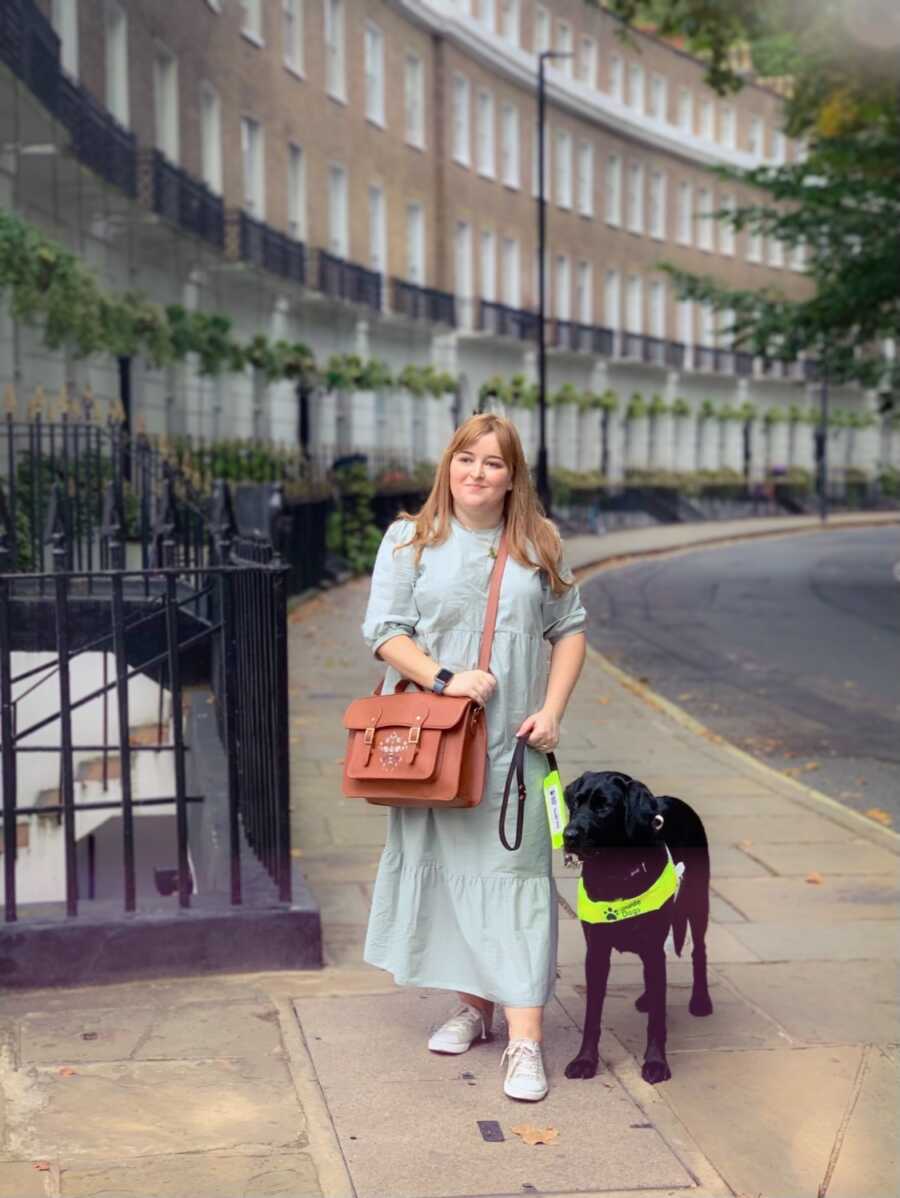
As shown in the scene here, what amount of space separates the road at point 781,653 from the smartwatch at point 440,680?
4116 millimetres

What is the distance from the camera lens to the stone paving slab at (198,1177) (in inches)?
141

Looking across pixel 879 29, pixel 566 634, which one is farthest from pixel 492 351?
pixel 566 634

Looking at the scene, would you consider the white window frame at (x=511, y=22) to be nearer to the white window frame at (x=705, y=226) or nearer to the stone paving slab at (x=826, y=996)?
the white window frame at (x=705, y=226)

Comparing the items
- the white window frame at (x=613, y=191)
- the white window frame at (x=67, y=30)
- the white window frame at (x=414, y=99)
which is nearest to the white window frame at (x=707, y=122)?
the white window frame at (x=613, y=191)

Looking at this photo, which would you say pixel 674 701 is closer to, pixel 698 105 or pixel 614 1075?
pixel 614 1075

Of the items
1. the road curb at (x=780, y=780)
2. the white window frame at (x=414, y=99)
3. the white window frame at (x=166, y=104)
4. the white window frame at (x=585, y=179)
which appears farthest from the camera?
the white window frame at (x=585, y=179)

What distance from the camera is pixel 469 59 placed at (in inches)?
1163

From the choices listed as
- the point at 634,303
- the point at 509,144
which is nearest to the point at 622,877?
the point at 509,144

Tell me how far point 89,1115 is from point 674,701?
8.27 m

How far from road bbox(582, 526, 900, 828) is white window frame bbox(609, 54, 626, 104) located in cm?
2235

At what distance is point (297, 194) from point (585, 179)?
64.1 ft

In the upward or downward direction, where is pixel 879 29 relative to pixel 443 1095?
upward

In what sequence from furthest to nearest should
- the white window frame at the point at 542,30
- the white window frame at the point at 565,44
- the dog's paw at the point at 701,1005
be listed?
the white window frame at the point at 565,44 → the white window frame at the point at 542,30 → the dog's paw at the point at 701,1005

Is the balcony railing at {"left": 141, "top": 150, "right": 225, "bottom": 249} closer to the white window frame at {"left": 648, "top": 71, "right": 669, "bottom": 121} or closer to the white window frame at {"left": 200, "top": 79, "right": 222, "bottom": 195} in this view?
the white window frame at {"left": 200, "top": 79, "right": 222, "bottom": 195}
